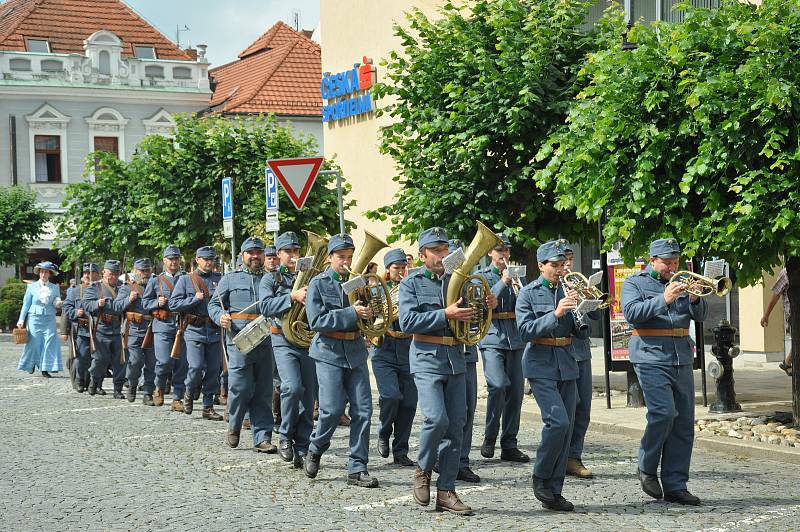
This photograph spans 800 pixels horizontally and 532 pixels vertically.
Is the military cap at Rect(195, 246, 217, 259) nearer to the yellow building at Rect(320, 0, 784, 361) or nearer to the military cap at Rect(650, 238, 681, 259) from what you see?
the military cap at Rect(650, 238, 681, 259)

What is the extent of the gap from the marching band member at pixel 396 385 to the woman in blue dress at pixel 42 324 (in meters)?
12.5

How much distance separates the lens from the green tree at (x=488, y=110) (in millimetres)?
15023

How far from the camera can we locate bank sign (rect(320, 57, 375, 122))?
29.9 metres

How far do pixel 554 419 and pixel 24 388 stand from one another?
1300cm

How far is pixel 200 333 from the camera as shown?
1466 centimetres

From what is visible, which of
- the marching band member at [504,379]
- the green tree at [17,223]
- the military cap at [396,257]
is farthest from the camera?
the green tree at [17,223]

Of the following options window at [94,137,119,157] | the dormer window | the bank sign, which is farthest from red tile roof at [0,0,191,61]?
the bank sign

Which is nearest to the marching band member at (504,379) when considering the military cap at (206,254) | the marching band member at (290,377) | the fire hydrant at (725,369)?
the marching band member at (290,377)

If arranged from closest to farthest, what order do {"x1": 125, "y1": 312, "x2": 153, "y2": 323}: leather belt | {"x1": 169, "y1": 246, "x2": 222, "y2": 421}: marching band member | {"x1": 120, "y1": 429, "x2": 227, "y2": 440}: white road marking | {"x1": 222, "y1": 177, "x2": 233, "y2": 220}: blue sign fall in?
{"x1": 120, "y1": 429, "x2": 227, "y2": 440}: white road marking
{"x1": 169, "y1": 246, "x2": 222, "y2": 421}: marching band member
{"x1": 125, "y1": 312, "x2": 153, "y2": 323}: leather belt
{"x1": 222, "y1": 177, "x2": 233, "y2": 220}: blue sign

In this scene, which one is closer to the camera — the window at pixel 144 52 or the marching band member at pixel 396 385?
the marching band member at pixel 396 385

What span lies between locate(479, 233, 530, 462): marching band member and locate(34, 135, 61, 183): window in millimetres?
39161

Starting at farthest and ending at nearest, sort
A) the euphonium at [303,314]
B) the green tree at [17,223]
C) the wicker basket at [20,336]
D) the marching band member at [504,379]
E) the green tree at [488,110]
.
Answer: the green tree at [17,223] < the wicker basket at [20,336] < the green tree at [488,110] < the marching band member at [504,379] < the euphonium at [303,314]

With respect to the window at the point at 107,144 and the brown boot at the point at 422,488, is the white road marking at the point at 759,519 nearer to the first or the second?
the brown boot at the point at 422,488

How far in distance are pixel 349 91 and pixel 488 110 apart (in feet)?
53.6
